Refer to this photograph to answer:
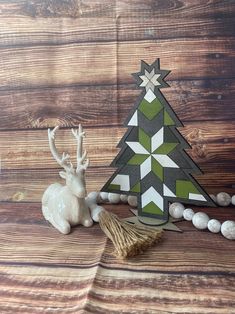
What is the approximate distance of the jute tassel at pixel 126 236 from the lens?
29.8 inches

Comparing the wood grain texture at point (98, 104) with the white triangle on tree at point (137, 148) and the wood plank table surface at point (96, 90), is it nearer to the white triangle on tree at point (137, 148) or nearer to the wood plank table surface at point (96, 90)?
the wood plank table surface at point (96, 90)

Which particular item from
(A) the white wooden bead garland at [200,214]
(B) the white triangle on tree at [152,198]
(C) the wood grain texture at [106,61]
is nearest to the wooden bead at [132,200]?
(A) the white wooden bead garland at [200,214]

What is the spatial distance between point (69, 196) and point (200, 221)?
0.32 meters

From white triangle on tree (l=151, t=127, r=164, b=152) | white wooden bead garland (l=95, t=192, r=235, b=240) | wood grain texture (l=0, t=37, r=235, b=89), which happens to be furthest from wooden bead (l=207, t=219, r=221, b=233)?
wood grain texture (l=0, t=37, r=235, b=89)

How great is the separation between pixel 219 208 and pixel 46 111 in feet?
1.98

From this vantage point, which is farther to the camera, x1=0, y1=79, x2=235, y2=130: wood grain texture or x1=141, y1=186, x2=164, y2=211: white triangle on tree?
x1=0, y1=79, x2=235, y2=130: wood grain texture

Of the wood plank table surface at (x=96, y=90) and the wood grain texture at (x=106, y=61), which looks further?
the wood grain texture at (x=106, y=61)

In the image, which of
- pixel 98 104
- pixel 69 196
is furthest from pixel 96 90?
pixel 69 196

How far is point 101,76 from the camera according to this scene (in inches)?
43.7

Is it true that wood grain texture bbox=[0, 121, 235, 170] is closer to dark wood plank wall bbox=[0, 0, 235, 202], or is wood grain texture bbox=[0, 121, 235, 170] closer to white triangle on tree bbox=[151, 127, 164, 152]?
dark wood plank wall bbox=[0, 0, 235, 202]

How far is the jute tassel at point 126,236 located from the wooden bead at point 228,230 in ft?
0.47

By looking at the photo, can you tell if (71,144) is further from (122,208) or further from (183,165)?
(183,165)

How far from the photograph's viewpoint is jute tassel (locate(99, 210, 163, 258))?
76cm

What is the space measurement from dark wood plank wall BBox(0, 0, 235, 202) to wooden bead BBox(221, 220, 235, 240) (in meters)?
0.28
